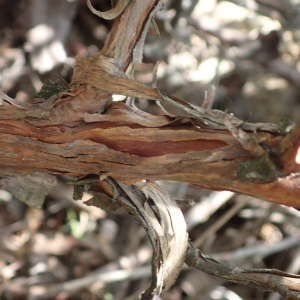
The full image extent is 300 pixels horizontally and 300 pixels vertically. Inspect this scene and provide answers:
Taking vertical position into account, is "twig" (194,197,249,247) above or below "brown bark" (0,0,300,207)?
below

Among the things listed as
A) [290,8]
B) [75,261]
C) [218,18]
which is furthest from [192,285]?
[218,18]

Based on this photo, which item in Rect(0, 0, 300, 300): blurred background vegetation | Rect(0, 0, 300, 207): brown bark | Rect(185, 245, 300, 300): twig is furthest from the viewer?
Rect(0, 0, 300, 300): blurred background vegetation

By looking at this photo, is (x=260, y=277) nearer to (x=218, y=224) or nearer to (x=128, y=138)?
(x=128, y=138)

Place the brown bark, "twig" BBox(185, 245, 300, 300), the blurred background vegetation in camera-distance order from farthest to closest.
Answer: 1. the blurred background vegetation
2. "twig" BBox(185, 245, 300, 300)
3. the brown bark

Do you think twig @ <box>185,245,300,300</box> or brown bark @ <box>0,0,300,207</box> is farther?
twig @ <box>185,245,300,300</box>

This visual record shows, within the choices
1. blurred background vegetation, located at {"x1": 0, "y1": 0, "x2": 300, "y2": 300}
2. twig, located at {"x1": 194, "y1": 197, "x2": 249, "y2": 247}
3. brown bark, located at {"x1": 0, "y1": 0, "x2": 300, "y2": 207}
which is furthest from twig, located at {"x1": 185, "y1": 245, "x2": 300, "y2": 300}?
twig, located at {"x1": 194, "y1": 197, "x2": 249, "y2": 247}

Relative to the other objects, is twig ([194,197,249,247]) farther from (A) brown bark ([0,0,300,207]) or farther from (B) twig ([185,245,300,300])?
(A) brown bark ([0,0,300,207])

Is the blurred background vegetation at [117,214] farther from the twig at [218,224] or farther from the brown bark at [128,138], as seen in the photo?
the brown bark at [128,138]

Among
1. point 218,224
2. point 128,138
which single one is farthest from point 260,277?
point 218,224

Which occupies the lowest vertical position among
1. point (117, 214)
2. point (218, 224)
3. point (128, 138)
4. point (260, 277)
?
point (117, 214)
